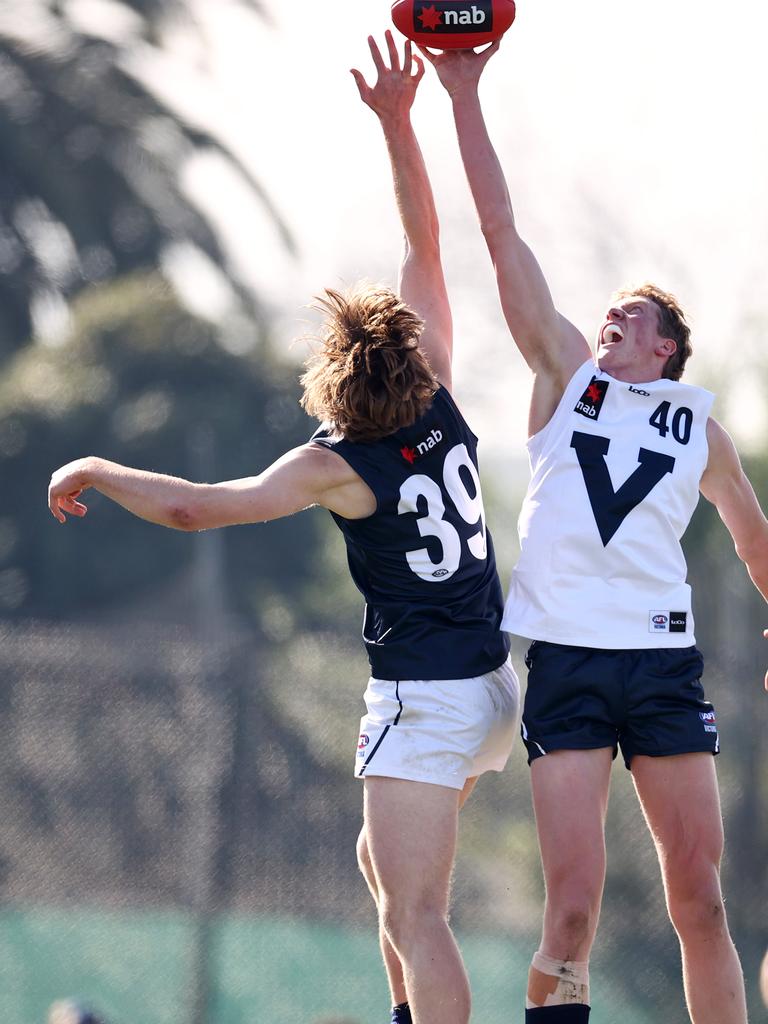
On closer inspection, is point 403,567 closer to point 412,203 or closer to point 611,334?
point 611,334

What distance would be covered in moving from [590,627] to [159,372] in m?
15.2

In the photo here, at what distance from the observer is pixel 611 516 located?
13.3 ft

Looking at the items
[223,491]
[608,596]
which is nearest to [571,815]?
[608,596]

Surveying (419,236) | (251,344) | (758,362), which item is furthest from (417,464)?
(251,344)

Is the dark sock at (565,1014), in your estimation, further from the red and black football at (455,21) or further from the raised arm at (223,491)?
the red and black football at (455,21)

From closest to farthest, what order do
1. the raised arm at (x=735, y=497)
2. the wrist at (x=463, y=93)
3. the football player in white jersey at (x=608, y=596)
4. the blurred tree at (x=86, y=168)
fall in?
the football player in white jersey at (x=608, y=596) → the raised arm at (x=735, y=497) → the wrist at (x=463, y=93) → the blurred tree at (x=86, y=168)

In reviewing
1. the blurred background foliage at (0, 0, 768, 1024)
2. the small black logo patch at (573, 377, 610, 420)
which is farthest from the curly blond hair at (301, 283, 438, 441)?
the blurred background foliage at (0, 0, 768, 1024)

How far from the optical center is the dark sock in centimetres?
383

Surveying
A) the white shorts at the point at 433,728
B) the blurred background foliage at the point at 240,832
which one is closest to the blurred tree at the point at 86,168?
the blurred background foliage at the point at 240,832

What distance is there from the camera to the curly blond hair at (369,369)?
12.9ft

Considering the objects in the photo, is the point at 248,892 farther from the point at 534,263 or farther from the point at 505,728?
the point at 534,263

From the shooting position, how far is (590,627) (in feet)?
13.1

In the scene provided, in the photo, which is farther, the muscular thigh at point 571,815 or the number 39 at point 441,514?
the number 39 at point 441,514

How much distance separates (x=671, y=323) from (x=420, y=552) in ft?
3.46
